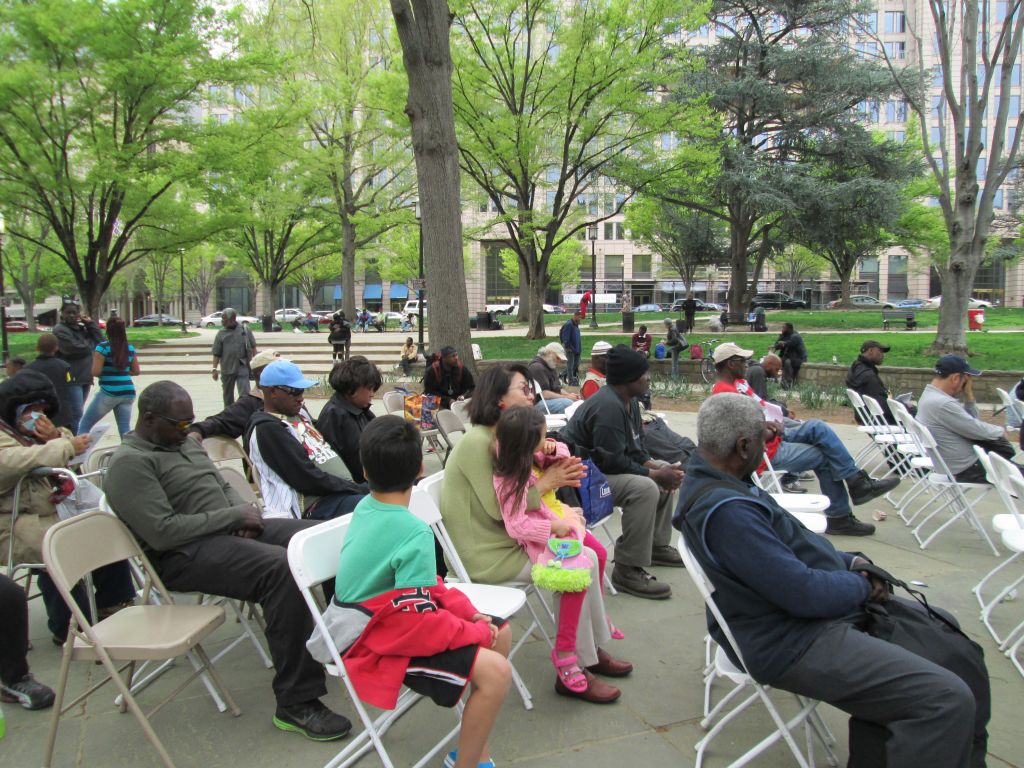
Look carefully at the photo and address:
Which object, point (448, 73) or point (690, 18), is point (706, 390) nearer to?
point (448, 73)

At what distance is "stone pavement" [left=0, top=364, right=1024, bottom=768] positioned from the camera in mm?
2842

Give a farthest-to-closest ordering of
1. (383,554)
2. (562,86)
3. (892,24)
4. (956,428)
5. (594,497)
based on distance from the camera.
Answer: (892,24) → (562,86) → (956,428) → (594,497) → (383,554)

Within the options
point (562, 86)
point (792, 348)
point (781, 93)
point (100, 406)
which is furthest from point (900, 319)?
point (100, 406)

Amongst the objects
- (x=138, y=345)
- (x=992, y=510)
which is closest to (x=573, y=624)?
(x=992, y=510)

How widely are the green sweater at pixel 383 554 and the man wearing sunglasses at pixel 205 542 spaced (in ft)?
1.99

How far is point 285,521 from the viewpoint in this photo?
3750 millimetres

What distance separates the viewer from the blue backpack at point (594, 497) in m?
4.22

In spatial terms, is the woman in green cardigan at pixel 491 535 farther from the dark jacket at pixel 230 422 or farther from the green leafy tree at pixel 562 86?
the green leafy tree at pixel 562 86

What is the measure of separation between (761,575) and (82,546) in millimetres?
2600

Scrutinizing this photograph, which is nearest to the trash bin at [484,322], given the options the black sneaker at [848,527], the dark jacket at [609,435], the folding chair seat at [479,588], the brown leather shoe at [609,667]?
the black sneaker at [848,527]

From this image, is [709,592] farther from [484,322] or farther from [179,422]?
[484,322]

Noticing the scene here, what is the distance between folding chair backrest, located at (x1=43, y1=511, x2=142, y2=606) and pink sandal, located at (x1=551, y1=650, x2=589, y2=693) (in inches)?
75.1

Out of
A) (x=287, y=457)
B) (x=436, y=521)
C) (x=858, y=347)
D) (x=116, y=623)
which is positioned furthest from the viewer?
(x=858, y=347)

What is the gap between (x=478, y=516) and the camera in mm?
3420
